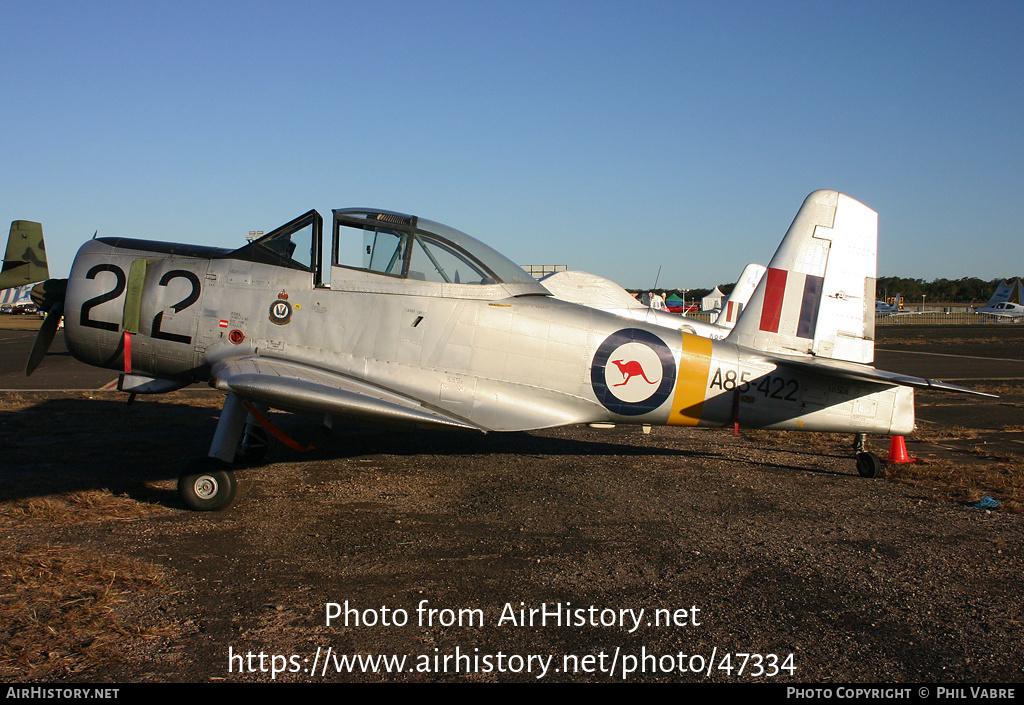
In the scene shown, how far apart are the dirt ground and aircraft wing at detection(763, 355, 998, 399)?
1153 mm

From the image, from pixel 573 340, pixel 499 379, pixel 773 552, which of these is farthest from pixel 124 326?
pixel 773 552

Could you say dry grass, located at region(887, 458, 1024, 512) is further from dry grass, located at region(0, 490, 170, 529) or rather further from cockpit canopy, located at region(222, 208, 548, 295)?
dry grass, located at region(0, 490, 170, 529)

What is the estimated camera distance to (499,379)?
654cm

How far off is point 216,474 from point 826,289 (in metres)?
6.50

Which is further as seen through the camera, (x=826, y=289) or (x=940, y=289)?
(x=940, y=289)

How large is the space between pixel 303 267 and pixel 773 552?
4.92m

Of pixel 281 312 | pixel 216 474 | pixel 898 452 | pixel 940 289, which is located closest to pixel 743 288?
pixel 898 452

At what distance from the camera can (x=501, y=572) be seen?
4582 mm

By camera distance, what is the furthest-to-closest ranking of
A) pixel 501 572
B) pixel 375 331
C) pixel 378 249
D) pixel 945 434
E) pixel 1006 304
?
pixel 1006 304, pixel 945 434, pixel 378 249, pixel 375 331, pixel 501 572

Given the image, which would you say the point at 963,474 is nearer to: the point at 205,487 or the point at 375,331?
the point at 375,331

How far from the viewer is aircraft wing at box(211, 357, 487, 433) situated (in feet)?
18.1

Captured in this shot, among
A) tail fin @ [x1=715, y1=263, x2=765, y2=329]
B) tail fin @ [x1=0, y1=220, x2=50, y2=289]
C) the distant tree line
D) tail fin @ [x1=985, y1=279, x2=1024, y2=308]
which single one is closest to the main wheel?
tail fin @ [x1=0, y1=220, x2=50, y2=289]

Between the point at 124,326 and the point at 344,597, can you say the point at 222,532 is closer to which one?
the point at 344,597

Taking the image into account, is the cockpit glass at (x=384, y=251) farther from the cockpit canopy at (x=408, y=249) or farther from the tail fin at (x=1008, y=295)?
the tail fin at (x=1008, y=295)
